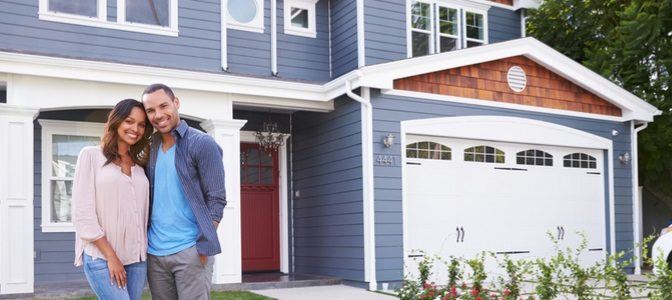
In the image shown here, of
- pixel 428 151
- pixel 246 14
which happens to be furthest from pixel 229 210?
pixel 246 14

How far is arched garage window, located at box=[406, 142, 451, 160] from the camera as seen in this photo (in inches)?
419

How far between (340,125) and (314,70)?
1.68 m

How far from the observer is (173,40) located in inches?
415

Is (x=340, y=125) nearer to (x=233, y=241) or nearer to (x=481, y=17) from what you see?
(x=233, y=241)

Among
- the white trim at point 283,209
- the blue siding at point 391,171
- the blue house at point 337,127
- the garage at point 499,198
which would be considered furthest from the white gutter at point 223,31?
the garage at point 499,198

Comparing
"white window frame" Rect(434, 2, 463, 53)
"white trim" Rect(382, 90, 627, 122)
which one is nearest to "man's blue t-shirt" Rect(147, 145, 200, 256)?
"white trim" Rect(382, 90, 627, 122)

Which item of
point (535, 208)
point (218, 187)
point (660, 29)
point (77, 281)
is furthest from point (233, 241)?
point (660, 29)

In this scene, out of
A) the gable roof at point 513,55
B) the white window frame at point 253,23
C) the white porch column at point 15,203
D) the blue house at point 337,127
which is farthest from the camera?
the white window frame at point 253,23

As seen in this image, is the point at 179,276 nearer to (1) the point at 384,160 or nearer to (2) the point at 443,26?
(1) the point at 384,160

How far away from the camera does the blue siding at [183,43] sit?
966cm

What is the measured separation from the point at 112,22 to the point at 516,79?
6.35 m

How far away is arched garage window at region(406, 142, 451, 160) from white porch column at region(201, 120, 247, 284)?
2561mm

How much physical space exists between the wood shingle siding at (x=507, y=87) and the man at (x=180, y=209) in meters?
7.26

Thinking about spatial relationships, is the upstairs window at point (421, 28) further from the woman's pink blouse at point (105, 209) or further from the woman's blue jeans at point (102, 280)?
the woman's blue jeans at point (102, 280)
